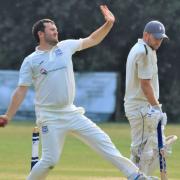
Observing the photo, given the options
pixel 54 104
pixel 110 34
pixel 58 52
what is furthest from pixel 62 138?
pixel 110 34

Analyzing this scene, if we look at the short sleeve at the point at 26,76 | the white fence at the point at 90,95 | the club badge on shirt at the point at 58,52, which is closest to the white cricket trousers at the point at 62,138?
the short sleeve at the point at 26,76

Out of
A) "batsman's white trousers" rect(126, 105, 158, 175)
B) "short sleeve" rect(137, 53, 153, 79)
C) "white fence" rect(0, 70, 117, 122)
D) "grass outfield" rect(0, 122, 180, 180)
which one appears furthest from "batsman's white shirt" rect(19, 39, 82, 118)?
"white fence" rect(0, 70, 117, 122)

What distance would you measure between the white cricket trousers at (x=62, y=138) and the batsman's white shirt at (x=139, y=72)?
1.22 m

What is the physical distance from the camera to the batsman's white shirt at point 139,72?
12.0 m

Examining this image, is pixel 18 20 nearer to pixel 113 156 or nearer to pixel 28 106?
pixel 28 106

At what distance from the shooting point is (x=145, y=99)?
40.2 feet

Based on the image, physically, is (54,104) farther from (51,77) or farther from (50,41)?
(50,41)

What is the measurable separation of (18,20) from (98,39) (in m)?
27.9

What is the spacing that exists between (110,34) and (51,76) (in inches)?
1080

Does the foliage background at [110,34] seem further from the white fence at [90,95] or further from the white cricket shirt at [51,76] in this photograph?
the white cricket shirt at [51,76]

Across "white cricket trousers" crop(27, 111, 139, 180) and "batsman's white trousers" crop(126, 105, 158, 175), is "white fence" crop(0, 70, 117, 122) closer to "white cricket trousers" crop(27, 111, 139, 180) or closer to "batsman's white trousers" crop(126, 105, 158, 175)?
"batsman's white trousers" crop(126, 105, 158, 175)

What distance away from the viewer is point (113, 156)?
36.5 feet

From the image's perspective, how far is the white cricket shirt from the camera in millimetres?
11055

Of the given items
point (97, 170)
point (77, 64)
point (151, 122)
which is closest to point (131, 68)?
point (151, 122)
